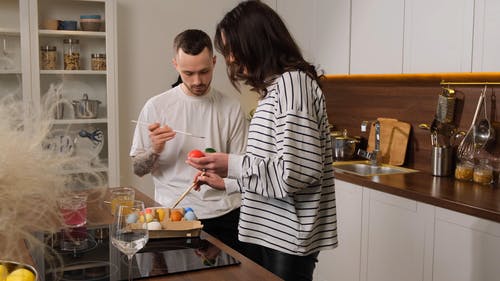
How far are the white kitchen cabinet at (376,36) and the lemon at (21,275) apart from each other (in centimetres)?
273

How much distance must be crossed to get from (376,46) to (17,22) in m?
2.57

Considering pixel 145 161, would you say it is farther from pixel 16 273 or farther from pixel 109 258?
pixel 16 273

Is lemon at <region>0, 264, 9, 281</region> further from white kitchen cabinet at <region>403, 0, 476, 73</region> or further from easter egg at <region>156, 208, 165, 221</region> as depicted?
white kitchen cabinet at <region>403, 0, 476, 73</region>

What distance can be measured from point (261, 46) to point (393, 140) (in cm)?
206

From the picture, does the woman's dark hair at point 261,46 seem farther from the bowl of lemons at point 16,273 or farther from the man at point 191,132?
the bowl of lemons at point 16,273

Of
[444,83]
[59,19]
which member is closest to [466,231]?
[444,83]

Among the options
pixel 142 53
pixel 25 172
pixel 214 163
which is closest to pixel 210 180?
pixel 214 163

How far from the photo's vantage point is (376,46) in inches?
131

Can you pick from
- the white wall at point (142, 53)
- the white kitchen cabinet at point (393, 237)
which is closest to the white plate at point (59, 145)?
the white kitchen cabinet at point (393, 237)

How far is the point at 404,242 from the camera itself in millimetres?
2691

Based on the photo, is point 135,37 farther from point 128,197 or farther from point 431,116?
point 128,197

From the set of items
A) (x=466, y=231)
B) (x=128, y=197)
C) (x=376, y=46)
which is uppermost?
(x=376, y=46)

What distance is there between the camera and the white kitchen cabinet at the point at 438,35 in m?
2.71

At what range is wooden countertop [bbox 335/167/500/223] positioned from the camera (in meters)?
2.24
